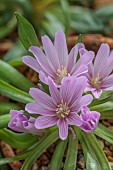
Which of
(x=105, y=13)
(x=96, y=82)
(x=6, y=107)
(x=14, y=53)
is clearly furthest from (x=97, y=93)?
(x=105, y=13)

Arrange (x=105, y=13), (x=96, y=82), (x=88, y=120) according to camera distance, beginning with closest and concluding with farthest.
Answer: (x=88, y=120), (x=96, y=82), (x=105, y=13)

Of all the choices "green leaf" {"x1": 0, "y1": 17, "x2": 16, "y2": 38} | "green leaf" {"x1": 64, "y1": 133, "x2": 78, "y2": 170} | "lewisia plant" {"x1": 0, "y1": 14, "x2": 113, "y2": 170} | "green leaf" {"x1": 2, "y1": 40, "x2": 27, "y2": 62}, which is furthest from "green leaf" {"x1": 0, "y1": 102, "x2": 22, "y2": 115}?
"green leaf" {"x1": 0, "y1": 17, "x2": 16, "y2": 38}

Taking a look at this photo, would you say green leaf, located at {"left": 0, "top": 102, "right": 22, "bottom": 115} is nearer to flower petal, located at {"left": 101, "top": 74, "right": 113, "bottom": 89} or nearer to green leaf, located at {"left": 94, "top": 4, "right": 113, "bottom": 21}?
flower petal, located at {"left": 101, "top": 74, "right": 113, "bottom": 89}

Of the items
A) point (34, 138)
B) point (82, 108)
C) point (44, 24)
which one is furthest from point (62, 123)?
point (44, 24)

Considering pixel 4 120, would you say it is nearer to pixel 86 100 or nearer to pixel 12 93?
pixel 12 93

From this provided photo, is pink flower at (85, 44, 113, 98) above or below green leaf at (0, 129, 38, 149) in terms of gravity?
above

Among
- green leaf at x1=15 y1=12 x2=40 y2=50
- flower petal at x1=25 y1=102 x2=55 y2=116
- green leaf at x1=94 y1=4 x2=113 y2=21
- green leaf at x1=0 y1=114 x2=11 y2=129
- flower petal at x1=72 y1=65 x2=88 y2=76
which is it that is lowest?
flower petal at x1=25 y1=102 x2=55 y2=116
